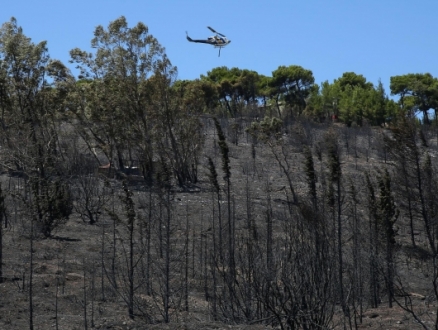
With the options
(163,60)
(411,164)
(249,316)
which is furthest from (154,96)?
(249,316)

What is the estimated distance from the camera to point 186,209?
147 ft

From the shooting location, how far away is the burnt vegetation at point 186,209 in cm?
2283

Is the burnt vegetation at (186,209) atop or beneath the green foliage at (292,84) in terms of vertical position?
beneath

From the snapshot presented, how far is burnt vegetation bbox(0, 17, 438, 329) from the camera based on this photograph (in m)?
22.8

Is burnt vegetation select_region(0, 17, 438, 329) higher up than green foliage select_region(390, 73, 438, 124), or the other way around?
green foliage select_region(390, 73, 438, 124)

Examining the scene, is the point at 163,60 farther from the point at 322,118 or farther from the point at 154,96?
the point at 322,118

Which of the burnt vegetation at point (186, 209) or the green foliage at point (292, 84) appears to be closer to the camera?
the burnt vegetation at point (186, 209)

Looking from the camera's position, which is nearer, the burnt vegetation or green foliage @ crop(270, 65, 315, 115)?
the burnt vegetation

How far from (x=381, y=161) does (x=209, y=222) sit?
25.3 m

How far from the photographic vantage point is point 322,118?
92.6 metres

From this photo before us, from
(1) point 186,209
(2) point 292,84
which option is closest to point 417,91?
(2) point 292,84

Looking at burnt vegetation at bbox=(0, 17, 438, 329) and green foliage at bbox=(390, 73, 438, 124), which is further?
green foliage at bbox=(390, 73, 438, 124)

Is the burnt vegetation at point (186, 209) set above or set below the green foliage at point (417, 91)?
below

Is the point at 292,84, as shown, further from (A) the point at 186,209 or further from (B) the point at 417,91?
(A) the point at 186,209
